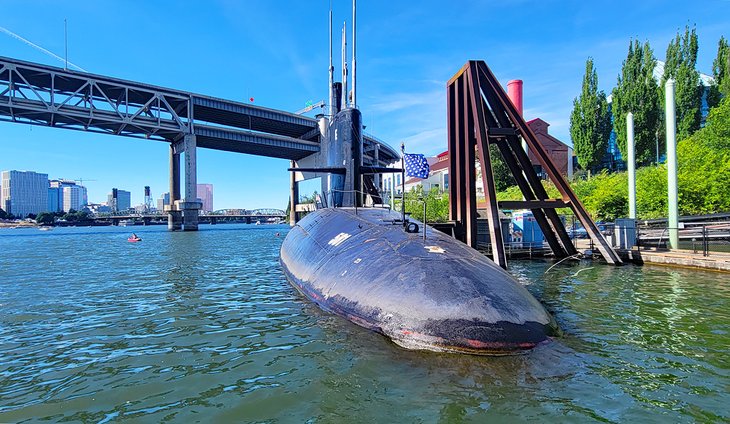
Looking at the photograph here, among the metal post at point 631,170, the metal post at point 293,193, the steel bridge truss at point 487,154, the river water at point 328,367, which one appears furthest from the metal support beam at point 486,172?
the metal post at point 293,193

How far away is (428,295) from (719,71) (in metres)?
53.1

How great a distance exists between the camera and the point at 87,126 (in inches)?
2276

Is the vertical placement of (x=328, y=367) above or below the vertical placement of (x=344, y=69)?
below

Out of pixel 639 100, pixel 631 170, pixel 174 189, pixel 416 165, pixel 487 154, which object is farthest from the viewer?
pixel 174 189

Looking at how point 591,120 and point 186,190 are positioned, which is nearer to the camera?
point 591,120

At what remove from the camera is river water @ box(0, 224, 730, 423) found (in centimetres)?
454

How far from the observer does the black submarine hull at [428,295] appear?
5.87 meters

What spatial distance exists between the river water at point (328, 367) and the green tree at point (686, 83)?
144 ft

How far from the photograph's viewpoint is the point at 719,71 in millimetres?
A: 43469

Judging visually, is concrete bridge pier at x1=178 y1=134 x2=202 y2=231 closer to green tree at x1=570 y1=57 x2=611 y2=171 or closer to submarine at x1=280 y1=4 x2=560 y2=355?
green tree at x1=570 y1=57 x2=611 y2=171

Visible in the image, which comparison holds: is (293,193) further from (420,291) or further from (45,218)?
(45,218)

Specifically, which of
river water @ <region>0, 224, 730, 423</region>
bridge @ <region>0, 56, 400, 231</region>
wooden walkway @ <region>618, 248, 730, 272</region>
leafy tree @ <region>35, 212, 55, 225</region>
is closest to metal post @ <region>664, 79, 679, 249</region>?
wooden walkway @ <region>618, 248, 730, 272</region>

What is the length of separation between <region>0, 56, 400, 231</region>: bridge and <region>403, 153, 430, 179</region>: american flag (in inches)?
801

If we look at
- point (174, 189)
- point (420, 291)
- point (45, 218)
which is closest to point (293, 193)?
point (174, 189)
